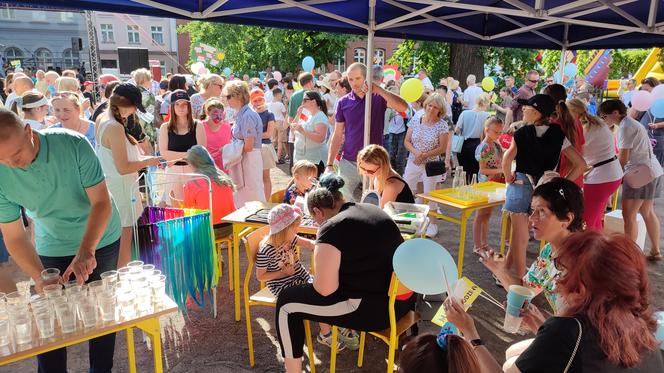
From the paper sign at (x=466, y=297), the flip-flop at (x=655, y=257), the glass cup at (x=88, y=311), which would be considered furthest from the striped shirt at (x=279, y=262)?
the flip-flop at (x=655, y=257)

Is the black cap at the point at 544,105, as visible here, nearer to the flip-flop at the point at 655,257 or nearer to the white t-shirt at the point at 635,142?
the white t-shirt at the point at 635,142

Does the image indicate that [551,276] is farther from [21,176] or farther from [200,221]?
[21,176]

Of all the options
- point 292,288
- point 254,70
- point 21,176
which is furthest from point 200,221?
point 254,70

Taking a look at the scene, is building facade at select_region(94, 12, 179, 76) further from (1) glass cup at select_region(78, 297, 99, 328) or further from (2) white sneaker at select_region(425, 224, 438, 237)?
(1) glass cup at select_region(78, 297, 99, 328)

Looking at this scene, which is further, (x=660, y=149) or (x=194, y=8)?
(x=660, y=149)

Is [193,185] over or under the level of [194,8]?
under

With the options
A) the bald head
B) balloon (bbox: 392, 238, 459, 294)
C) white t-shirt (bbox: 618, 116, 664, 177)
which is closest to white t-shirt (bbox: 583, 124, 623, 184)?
white t-shirt (bbox: 618, 116, 664, 177)

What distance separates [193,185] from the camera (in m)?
3.54

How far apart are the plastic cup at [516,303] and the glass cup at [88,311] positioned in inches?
65.3

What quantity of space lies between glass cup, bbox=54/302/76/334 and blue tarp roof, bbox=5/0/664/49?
273 centimetres

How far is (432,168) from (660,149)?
343 centimetres

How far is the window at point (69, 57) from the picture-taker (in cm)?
3306

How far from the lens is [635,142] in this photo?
4246mm

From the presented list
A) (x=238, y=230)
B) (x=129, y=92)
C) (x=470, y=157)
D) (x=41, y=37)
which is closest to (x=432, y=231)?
(x=470, y=157)
